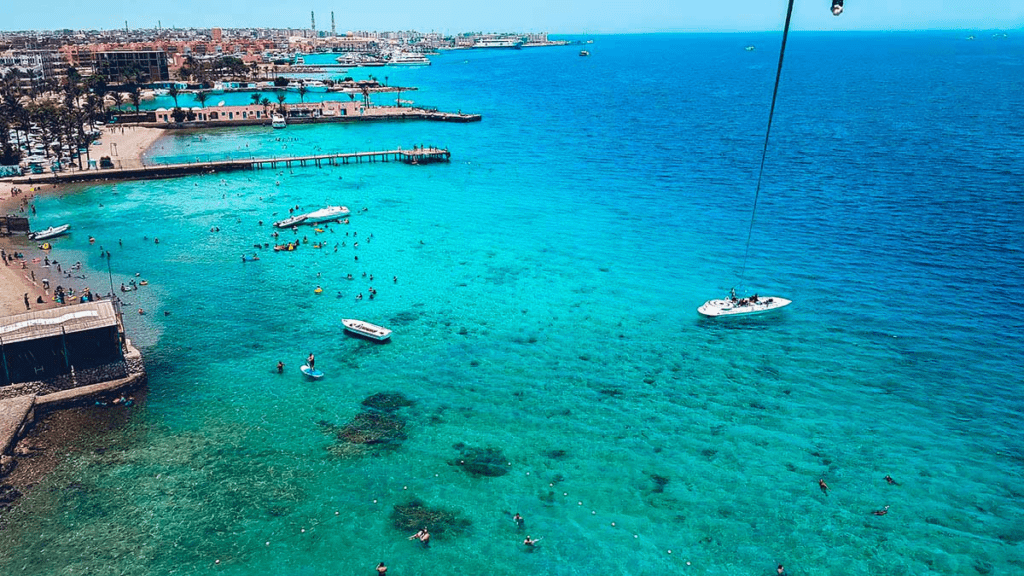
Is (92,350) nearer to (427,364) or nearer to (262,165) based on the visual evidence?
(427,364)

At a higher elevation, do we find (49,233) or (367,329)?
(49,233)

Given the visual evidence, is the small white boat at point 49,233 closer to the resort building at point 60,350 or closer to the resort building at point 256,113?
the resort building at point 60,350

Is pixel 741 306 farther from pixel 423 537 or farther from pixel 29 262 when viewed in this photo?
pixel 29 262

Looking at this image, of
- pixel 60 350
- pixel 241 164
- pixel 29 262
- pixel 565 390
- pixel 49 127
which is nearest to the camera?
pixel 60 350

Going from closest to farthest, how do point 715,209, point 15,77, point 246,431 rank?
point 246,431 → point 715,209 → point 15,77

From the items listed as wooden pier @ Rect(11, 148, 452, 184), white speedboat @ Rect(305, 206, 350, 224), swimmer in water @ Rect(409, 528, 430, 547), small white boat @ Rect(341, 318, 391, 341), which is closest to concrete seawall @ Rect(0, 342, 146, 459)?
small white boat @ Rect(341, 318, 391, 341)

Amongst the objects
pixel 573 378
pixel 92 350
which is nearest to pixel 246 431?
pixel 92 350

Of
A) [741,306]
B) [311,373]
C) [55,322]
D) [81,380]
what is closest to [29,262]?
[55,322]
